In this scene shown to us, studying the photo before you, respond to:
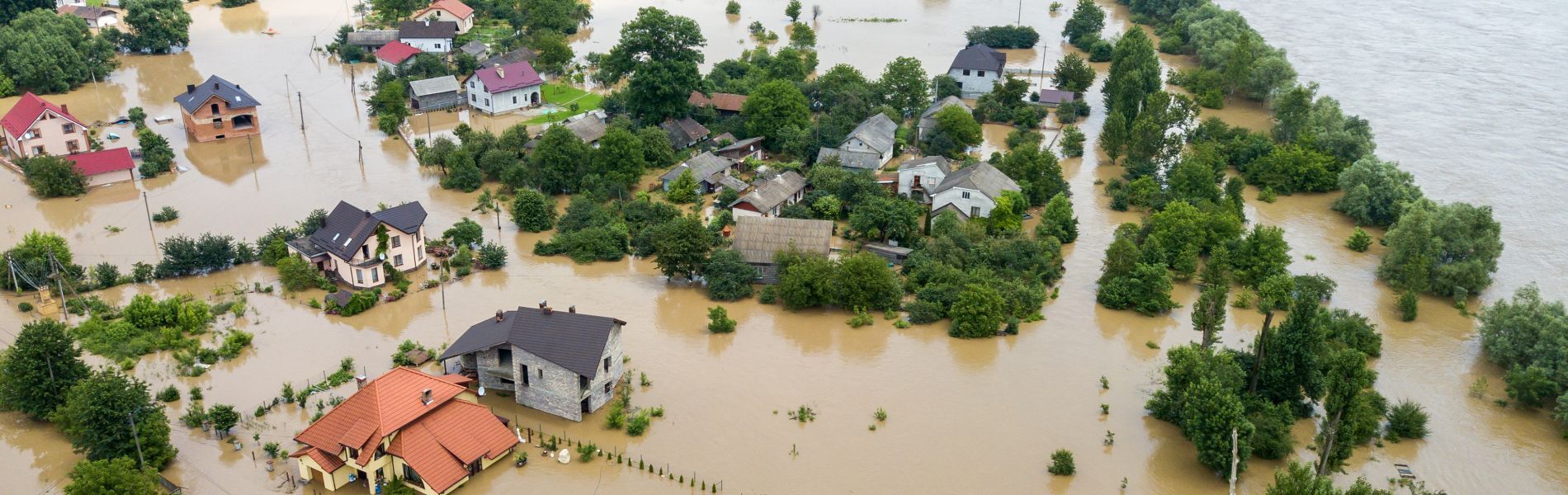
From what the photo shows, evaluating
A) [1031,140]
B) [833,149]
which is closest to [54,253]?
[833,149]

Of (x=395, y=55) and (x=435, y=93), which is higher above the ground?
(x=395, y=55)

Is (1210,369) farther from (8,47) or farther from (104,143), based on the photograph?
(8,47)

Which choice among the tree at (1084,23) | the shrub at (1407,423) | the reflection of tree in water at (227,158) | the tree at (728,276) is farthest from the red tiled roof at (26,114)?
the tree at (1084,23)

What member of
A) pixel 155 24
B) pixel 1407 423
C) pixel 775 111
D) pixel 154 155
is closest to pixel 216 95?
pixel 154 155

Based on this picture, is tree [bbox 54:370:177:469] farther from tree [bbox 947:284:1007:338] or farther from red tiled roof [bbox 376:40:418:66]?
red tiled roof [bbox 376:40:418:66]

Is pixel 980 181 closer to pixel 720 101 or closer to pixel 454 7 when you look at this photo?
pixel 720 101

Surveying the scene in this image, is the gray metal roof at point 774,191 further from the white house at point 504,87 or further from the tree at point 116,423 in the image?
the tree at point 116,423
